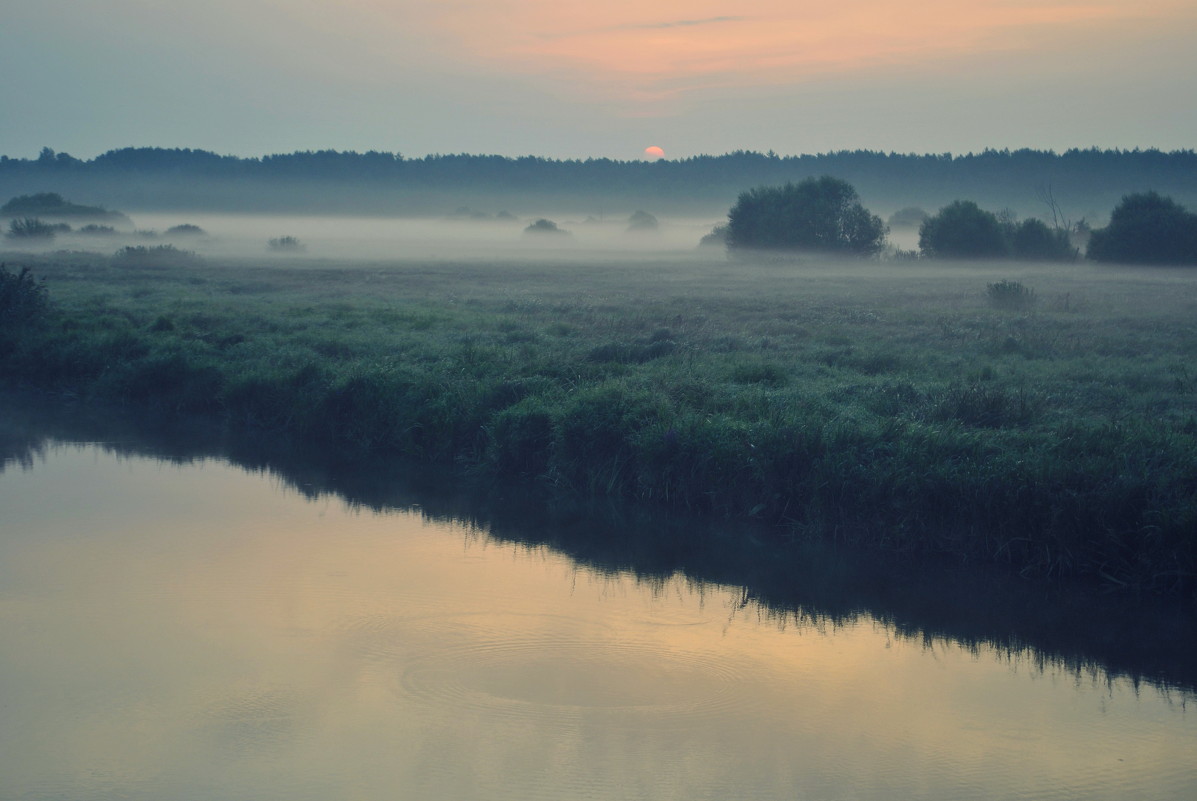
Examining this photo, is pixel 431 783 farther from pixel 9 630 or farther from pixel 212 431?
pixel 212 431

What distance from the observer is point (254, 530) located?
11719 mm

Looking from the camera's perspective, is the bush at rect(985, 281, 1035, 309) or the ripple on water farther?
the bush at rect(985, 281, 1035, 309)

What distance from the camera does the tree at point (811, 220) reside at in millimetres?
56594

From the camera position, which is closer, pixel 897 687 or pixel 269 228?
pixel 897 687

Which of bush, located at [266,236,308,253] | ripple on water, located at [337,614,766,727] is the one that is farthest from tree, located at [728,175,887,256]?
ripple on water, located at [337,614,766,727]

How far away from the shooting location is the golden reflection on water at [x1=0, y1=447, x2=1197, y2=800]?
6535mm

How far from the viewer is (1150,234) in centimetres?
4472

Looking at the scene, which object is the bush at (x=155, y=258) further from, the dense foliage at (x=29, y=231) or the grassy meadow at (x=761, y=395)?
the dense foliage at (x=29, y=231)

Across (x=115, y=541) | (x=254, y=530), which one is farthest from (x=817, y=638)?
(x=115, y=541)

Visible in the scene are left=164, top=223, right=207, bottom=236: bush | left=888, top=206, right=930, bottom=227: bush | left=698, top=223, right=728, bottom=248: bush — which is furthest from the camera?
left=888, top=206, right=930, bottom=227: bush

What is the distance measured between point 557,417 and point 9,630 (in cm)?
656

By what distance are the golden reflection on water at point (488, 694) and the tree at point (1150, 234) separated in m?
42.6

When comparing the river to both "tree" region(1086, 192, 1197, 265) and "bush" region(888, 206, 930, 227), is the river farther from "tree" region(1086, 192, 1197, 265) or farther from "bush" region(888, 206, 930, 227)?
"bush" region(888, 206, 930, 227)

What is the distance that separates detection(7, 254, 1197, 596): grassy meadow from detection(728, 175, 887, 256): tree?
2863 centimetres
